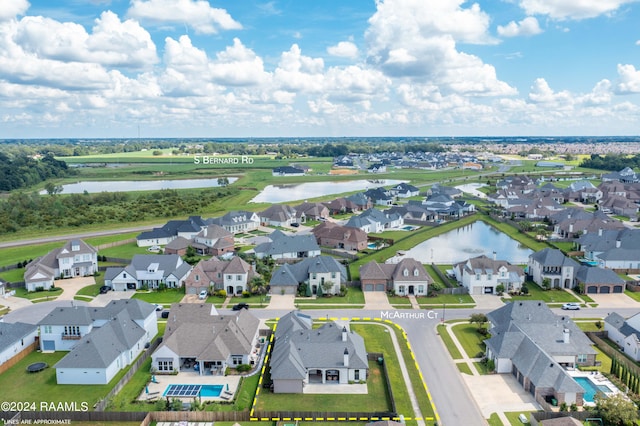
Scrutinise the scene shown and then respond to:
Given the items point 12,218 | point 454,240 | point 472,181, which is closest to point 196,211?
point 12,218

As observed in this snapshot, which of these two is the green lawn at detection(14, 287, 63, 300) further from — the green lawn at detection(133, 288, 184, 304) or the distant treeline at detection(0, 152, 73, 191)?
the distant treeline at detection(0, 152, 73, 191)

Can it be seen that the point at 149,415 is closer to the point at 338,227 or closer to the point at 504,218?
the point at 338,227

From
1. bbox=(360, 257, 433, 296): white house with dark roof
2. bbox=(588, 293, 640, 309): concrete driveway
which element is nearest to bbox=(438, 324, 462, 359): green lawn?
bbox=(360, 257, 433, 296): white house with dark roof

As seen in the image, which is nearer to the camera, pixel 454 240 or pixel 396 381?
pixel 396 381

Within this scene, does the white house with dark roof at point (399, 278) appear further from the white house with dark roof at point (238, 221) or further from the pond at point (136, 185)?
the pond at point (136, 185)

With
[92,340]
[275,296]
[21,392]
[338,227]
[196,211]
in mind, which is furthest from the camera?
[196,211]

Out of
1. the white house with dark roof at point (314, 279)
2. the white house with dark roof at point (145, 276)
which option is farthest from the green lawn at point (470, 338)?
the white house with dark roof at point (145, 276)

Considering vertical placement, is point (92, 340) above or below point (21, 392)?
above
